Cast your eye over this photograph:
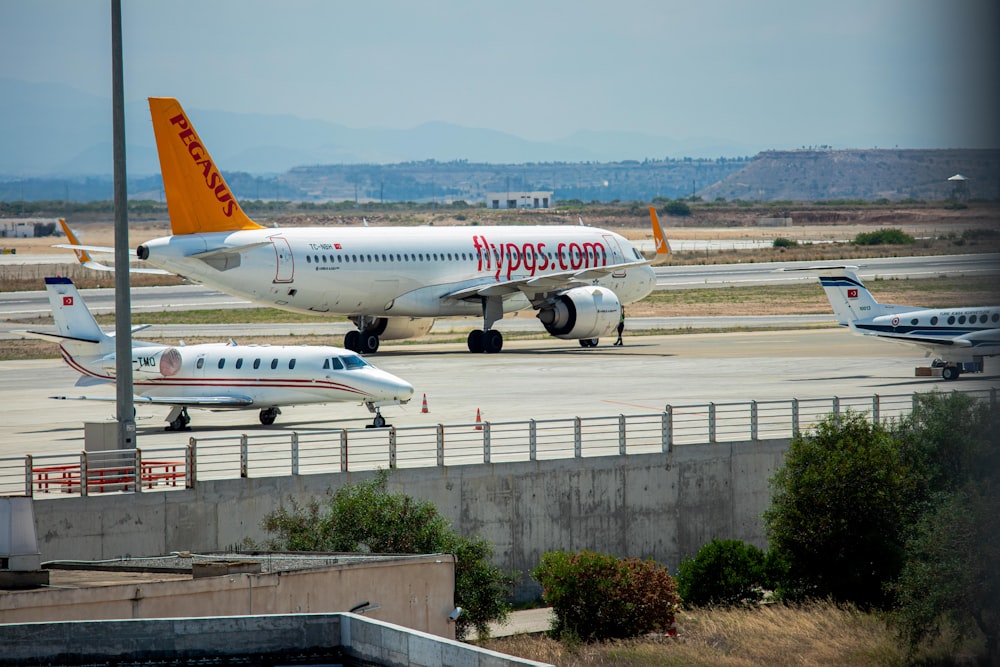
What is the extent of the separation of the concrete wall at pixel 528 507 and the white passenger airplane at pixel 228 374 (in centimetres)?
565

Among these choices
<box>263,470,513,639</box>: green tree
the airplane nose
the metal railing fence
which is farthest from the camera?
the airplane nose

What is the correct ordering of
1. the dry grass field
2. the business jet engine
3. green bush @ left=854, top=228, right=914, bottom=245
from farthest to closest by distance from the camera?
green bush @ left=854, top=228, right=914, bottom=245
the business jet engine
the dry grass field

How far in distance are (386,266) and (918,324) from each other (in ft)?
67.0

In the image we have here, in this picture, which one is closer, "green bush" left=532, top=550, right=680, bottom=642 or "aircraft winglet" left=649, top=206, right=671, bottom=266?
"green bush" left=532, top=550, right=680, bottom=642

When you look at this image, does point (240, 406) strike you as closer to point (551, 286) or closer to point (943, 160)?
point (551, 286)

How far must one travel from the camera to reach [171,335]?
66.8 m

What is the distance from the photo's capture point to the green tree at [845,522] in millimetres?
30406

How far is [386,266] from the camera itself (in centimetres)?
5519

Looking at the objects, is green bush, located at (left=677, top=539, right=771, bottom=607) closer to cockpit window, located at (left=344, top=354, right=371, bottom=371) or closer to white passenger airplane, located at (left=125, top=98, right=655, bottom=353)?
cockpit window, located at (left=344, top=354, right=371, bottom=371)

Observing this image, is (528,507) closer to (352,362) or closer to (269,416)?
(352,362)

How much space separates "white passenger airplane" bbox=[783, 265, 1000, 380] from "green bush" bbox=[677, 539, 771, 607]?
1626 cm

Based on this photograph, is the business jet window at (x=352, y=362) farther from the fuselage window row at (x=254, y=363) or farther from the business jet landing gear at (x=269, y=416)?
the business jet landing gear at (x=269, y=416)

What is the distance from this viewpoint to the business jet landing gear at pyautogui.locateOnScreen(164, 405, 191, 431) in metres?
37.1

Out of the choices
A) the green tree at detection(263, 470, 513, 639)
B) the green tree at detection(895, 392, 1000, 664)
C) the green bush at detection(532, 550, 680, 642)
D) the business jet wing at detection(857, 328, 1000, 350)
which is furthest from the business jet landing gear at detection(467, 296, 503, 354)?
the green tree at detection(263, 470, 513, 639)
